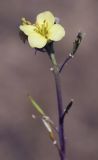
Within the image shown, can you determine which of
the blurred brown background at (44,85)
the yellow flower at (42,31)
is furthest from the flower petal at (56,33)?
the blurred brown background at (44,85)

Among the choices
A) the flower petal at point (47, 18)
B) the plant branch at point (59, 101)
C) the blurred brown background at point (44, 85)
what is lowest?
the blurred brown background at point (44, 85)

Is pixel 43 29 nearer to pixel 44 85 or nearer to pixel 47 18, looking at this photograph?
pixel 47 18

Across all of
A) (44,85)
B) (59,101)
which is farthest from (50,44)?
(44,85)

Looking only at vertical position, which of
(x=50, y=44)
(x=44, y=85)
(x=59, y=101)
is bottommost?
(x=44, y=85)

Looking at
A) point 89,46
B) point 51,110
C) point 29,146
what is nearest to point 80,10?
point 89,46

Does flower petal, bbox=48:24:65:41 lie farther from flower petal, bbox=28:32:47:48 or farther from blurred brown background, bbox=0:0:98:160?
blurred brown background, bbox=0:0:98:160

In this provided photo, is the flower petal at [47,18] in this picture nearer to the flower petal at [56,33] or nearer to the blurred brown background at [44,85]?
the flower petal at [56,33]
